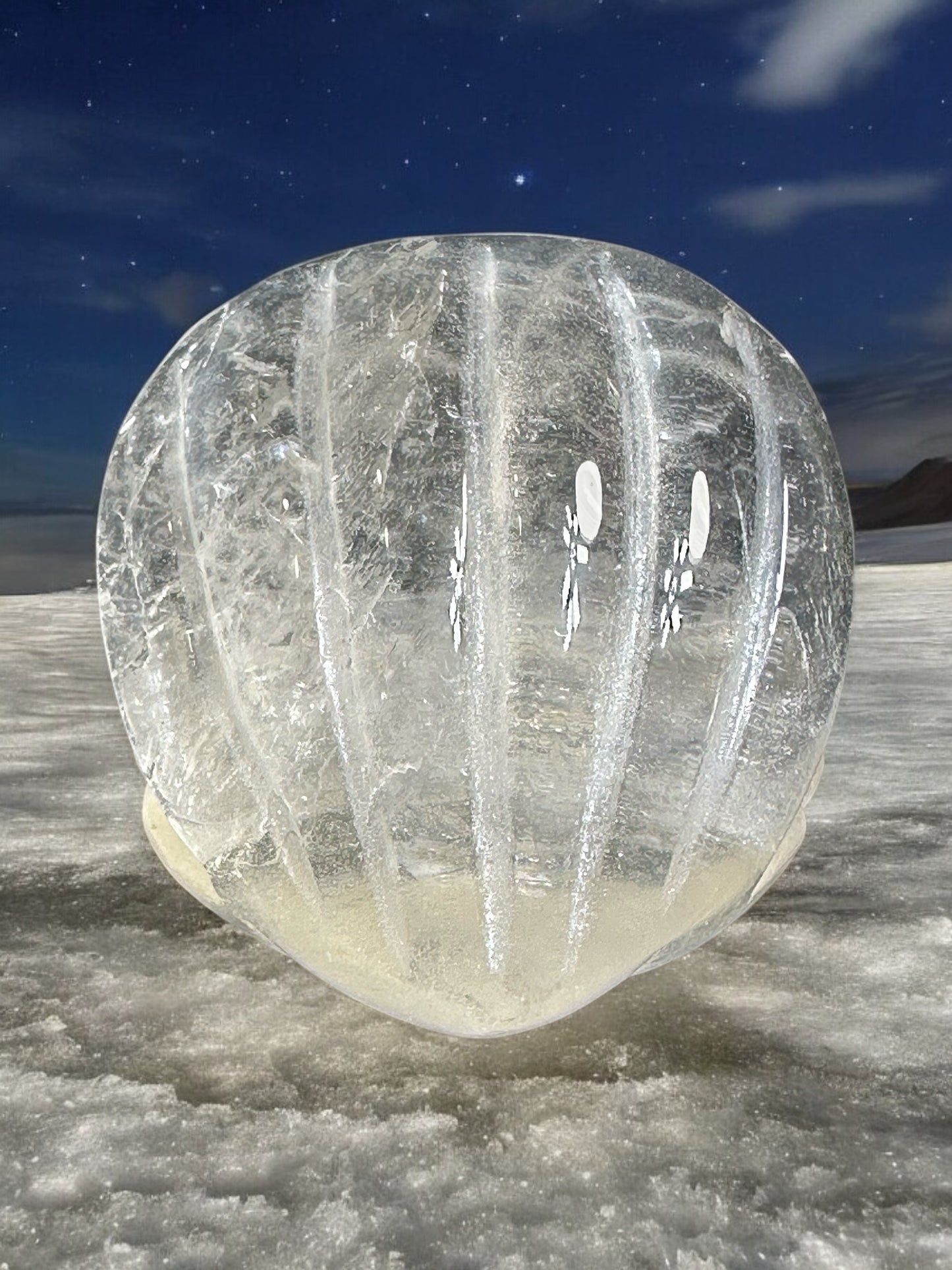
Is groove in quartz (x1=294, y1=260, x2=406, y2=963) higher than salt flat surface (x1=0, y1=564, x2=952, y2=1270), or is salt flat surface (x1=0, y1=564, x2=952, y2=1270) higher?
groove in quartz (x1=294, y1=260, x2=406, y2=963)

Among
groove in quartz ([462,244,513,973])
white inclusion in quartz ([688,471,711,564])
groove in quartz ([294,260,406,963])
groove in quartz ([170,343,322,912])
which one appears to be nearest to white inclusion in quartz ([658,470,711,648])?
white inclusion in quartz ([688,471,711,564])

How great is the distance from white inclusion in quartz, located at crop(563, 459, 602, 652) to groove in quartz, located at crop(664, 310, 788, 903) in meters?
0.17

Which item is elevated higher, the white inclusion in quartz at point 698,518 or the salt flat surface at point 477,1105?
the white inclusion in quartz at point 698,518

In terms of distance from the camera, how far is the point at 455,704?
1.16 metres

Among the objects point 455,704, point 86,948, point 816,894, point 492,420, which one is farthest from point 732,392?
point 86,948

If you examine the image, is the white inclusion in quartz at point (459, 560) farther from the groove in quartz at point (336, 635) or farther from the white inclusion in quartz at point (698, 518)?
the white inclusion in quartz at point (698, 518)

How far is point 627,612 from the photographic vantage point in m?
1.17

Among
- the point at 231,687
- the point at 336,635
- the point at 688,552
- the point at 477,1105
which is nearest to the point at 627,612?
the point at 688,552

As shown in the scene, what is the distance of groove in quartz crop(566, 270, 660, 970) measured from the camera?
1.16m

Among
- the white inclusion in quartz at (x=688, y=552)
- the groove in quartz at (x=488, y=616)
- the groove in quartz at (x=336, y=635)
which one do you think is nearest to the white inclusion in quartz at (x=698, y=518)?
the white inclusion in quartz at (x=688, y=552)

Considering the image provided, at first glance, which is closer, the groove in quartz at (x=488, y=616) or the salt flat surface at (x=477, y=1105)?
the salt flat surface at (x=477, y=1105)

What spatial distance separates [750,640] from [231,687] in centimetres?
51

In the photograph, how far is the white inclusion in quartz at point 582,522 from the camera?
1.14 m

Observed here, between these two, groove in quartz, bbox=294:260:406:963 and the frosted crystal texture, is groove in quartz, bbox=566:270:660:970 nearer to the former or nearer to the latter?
the frosted crystal texture
